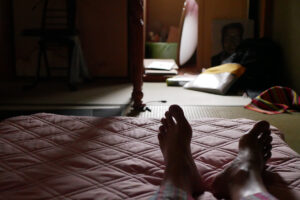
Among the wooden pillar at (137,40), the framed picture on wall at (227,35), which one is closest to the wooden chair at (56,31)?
the wooden pillar at (137,40)

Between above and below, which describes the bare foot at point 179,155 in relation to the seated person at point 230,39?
below

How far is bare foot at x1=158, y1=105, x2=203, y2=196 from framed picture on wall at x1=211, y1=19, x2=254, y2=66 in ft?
8.63

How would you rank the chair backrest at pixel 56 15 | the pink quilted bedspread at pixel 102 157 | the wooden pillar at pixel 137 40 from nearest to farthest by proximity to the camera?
1. the pink quilted bedspread at pixel 102 157
2. the wooden pillar at pixel 137 40
3. the chair backrest at pixel 56 15

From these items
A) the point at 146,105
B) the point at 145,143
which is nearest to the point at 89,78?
the point at 146,105

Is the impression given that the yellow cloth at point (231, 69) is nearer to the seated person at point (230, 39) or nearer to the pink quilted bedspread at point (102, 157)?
the seated person at point (230, 39)

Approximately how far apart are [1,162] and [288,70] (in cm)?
257

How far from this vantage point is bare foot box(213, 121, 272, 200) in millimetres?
945

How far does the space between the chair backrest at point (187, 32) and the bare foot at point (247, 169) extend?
2.95 m

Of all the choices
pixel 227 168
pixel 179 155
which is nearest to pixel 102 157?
pixel 179 155

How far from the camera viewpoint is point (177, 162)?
1.06 m

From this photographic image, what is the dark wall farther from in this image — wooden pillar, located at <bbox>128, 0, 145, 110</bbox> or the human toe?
the human toe

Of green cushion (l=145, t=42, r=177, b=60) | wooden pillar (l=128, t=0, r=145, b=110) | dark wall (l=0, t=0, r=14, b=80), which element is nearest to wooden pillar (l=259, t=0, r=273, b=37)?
green cushion (l=145, t=42, r=177, b=60)

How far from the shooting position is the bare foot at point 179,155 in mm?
990

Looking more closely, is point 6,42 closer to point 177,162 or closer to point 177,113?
point 177,113
